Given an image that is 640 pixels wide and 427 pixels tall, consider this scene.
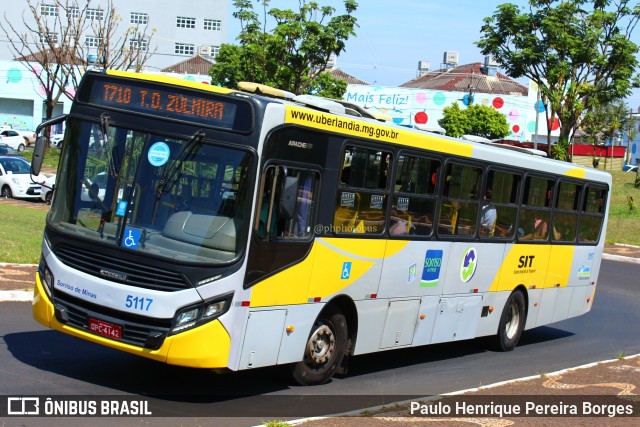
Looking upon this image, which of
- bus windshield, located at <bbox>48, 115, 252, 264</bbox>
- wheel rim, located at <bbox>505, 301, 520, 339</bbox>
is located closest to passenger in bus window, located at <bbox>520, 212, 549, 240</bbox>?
wheel rim, located at <bbox>505, 301, 520, 339</bbox>

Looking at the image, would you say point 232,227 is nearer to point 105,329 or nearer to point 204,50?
point 105,329

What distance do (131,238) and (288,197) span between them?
162 cm

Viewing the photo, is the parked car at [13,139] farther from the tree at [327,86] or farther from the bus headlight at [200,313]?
the bus headlight at [200,313]

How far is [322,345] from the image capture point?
10.0 metres

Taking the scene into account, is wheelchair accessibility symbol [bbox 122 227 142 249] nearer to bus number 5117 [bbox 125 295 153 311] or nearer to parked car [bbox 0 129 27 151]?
bus number 5117 [bbox 125 295 153 311]

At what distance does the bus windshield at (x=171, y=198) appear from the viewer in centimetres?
848

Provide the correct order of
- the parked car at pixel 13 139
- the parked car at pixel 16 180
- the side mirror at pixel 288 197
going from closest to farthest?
the side mirror at pixel 288 197
the parked car at pixel 16 180
the parked car at pixel 13 139

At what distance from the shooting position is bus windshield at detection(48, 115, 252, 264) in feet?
27.8

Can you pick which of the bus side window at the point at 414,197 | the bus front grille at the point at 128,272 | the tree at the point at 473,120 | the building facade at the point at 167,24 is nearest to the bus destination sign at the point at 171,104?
the bus front grille at the point at 128,272

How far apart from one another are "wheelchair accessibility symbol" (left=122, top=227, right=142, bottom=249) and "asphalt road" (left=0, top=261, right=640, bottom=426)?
1.41 metres

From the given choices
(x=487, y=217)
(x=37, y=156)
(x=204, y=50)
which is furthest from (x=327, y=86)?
(x=204, y=50)

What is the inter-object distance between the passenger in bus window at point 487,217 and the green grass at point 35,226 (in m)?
7.94

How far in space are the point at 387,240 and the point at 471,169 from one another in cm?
239

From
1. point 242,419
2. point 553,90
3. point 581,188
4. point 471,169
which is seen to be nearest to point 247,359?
point 242,419
